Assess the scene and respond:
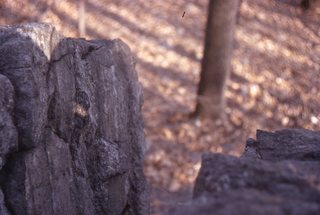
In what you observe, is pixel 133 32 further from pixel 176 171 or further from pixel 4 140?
pixel 4 140

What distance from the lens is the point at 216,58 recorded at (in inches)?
311

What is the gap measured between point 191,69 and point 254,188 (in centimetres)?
712

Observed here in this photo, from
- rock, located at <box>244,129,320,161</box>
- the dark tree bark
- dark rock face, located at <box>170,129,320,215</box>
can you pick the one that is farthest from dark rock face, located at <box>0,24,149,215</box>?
the dark tree bark

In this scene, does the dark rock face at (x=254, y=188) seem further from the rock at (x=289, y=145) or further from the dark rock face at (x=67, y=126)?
the dark rock face at (x=67, y=126)

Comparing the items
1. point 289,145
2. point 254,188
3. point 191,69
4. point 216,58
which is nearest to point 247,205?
point 254,188

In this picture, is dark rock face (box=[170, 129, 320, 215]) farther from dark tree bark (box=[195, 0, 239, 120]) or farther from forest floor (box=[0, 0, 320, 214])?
dark tree bark (box=[195, 0, 239, 120])

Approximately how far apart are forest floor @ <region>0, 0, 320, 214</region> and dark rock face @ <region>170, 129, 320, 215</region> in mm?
3853

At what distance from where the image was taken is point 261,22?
36.6ft

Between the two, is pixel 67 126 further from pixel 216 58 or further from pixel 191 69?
pixel 191 69

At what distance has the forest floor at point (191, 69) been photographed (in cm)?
757

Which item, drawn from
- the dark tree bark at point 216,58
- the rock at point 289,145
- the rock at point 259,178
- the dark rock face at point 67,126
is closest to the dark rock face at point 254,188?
the rock at point 259,178

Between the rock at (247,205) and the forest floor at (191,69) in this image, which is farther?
the forest floor at (191,69)

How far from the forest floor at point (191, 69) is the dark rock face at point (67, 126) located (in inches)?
78.3

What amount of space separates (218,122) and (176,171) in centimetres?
132
